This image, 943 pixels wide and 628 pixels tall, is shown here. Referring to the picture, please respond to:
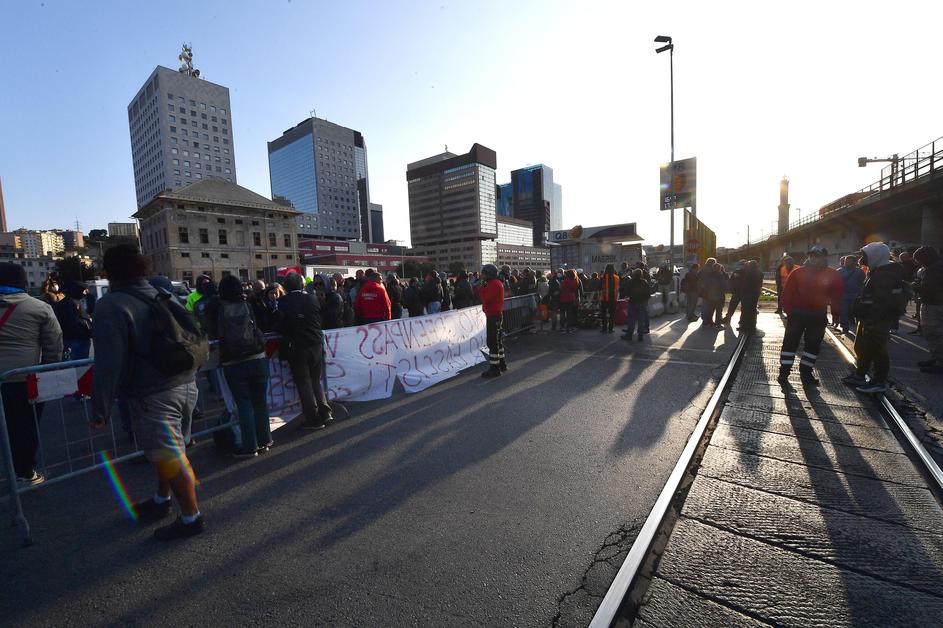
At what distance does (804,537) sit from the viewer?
269cm

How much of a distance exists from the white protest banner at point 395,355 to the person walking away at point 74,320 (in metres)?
3.81

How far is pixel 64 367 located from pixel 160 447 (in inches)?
60.7

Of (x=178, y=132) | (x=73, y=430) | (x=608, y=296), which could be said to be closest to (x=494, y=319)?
(x=608, y=296)

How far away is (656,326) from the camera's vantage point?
13.2m

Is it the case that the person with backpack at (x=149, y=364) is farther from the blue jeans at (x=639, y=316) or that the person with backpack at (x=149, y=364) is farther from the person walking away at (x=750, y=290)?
the person walking away at (x=750, y=290)

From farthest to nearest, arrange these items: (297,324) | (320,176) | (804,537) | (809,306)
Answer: (320,176) < (809,306) < (297,324) < (804,537)

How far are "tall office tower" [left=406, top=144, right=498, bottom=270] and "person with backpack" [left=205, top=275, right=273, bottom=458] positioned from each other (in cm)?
14911

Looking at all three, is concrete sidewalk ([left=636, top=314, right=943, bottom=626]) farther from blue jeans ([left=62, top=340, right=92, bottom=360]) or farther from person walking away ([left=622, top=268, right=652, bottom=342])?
blue jeans ([left=62, top=340, right=92, bottom=360])

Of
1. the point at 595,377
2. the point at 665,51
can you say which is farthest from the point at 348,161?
the point at 595,377

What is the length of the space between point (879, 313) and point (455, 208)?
539ft

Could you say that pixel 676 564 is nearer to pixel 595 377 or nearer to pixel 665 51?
pixel 595 377

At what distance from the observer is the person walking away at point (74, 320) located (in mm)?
6082

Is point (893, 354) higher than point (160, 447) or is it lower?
lower

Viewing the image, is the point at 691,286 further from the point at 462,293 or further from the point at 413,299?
the point at 413,299
